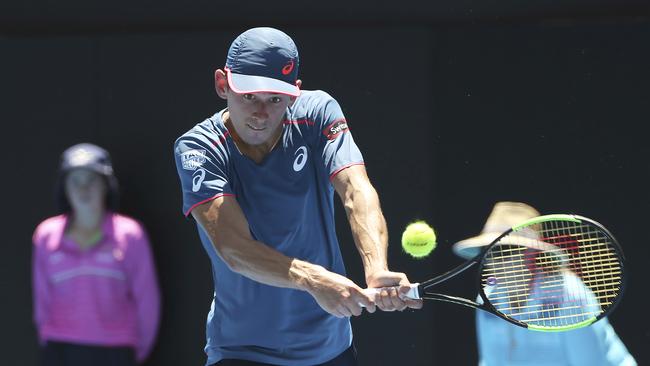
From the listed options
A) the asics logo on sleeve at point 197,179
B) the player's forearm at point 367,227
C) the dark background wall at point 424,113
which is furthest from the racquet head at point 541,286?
the dark background wall at point 424,113

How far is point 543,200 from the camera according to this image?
5.23 m

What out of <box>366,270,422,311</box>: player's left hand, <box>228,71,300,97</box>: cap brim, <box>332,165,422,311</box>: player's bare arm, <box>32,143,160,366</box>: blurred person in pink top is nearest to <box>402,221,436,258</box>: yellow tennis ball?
<box>332,165,422,311</box>: player's bare arm

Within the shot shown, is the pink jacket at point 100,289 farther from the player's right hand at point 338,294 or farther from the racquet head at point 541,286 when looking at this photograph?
the player's right hand at point 338,294

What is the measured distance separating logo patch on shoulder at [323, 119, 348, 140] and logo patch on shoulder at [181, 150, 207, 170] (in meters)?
0.38

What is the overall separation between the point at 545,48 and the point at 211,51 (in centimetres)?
152

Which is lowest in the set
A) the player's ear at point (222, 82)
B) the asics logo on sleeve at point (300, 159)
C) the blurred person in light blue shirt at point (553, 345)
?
the blurred person in light blue shirt at point (553, 345)

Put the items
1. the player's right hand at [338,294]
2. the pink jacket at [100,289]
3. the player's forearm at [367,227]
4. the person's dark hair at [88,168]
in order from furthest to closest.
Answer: the person's dark hair at [88,168]
the pink jacket at [100,289]
the player's forearm at [367,227]
the player's right hand at [338,294]

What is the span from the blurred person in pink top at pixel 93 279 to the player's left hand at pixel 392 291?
7.48 feet

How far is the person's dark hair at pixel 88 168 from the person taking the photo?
17.4 feet

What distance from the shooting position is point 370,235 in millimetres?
3350

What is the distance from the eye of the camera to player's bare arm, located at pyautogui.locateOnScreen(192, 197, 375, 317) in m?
3.15

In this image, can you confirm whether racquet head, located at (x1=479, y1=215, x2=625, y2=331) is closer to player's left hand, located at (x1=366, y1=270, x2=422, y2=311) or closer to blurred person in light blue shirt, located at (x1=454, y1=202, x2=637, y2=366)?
blurred person in light blue shirt, located at (x1=454, y1=202, x2=637, y2=366)

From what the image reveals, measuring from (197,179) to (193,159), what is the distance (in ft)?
0.23

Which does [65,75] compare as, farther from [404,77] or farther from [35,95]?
[404,77]
